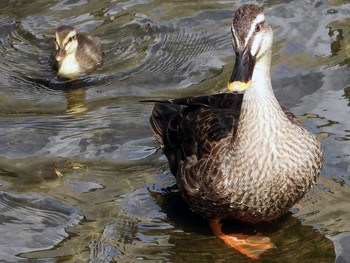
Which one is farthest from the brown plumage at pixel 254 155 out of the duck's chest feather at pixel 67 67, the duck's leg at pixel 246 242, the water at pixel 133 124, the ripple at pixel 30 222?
the duck's chest feather at pixel 67 67

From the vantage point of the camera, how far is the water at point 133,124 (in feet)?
15.6

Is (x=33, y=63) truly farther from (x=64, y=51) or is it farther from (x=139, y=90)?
(x=139, y=90)

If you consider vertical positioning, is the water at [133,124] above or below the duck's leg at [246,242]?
above

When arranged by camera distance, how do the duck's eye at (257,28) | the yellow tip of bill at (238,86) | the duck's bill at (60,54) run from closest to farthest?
the yellow tip of bill at (238,86) < the duck's eye at (257,28) < the duck's bill at (60,54)

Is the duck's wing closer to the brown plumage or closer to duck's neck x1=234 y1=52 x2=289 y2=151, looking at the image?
the brown plumage

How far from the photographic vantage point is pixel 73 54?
6.86 meters

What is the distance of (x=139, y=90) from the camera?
656 centimetres

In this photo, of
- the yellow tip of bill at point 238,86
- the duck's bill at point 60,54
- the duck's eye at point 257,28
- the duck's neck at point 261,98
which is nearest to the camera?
the yellow tip of bill at point 238,86

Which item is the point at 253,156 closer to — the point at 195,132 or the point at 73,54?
the point at 195,132

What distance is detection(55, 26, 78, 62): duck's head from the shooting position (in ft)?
22.6

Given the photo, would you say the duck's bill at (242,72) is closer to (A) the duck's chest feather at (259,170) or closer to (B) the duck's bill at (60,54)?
(A) the duck's chest feather at (259,170)

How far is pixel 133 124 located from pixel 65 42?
125cm

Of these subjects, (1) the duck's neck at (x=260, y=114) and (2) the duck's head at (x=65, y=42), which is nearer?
(1) the duck's neck at (x=260, y=114)

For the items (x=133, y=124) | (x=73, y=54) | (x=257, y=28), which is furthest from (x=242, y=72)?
(x=73, y=54)
